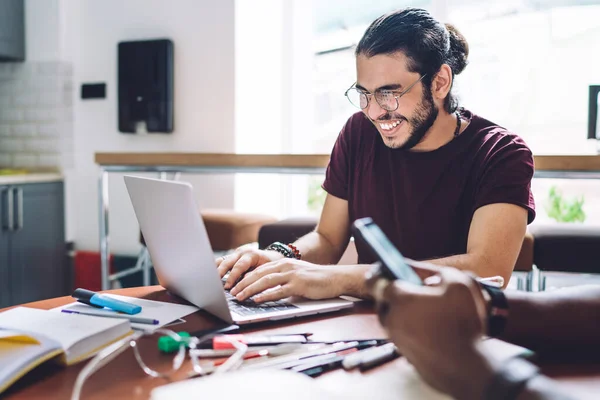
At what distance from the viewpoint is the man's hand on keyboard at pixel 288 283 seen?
1.00m

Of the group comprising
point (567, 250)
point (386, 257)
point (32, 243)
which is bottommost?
point (32, 243)

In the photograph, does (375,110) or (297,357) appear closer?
(297,357)

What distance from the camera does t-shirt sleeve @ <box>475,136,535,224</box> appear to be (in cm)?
129

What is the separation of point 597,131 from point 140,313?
1.92m

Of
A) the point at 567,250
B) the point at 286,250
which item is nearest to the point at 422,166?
the point at 286,250

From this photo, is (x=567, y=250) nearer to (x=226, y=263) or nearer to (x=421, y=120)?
(x=421, y=120)

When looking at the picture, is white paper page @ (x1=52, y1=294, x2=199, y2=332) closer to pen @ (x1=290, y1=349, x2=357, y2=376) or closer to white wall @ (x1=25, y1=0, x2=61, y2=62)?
pen @ (x1=290, y1=349, x2=357, y2=376)

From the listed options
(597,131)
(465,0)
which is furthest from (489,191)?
(465,0)

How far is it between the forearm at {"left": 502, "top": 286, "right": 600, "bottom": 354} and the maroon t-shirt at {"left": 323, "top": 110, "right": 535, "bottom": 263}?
1.70 ft

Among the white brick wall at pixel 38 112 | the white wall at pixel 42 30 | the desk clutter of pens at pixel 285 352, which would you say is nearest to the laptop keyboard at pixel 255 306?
the desk clutter of pens at pixel 285 352

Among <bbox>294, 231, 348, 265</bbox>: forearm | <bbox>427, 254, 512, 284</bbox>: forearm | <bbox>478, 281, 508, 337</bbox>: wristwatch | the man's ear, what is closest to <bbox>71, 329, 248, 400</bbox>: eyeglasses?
<bbox>478, 281, 508, 337</bbox>: wristwatch

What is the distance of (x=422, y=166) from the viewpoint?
1476mm

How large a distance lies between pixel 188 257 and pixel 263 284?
0.14m

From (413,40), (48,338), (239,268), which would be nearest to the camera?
(48,338)
